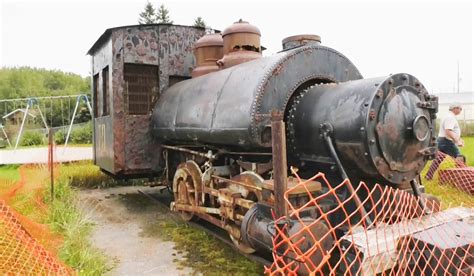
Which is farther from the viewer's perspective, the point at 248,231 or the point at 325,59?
the point at 325,59

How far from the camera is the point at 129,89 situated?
702 cm

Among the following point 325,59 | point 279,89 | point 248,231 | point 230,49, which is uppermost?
point 230,49

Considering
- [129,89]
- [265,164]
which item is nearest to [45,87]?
[129,89]

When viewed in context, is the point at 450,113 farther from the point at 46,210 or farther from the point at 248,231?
the point at 46,210

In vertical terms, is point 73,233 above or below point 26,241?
below

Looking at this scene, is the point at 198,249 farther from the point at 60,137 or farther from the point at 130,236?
the point at 60,137

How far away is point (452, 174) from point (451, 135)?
1087 mm

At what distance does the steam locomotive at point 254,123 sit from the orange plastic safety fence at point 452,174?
13.7 ft

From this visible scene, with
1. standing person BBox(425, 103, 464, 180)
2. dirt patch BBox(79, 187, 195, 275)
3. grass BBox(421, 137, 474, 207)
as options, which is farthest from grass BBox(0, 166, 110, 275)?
standing person BBox(425, 103, 464, 180)

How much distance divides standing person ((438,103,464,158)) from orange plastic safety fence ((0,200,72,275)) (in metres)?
7.56

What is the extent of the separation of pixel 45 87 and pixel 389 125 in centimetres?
6344

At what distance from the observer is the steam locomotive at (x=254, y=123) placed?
343cm

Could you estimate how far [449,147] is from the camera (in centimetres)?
856

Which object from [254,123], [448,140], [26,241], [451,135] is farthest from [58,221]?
[448,140]
